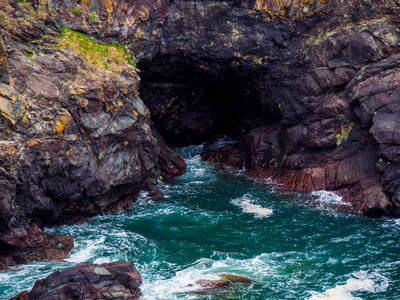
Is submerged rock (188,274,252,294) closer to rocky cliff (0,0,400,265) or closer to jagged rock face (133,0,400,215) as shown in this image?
rocky cliff (0,0,400,265)

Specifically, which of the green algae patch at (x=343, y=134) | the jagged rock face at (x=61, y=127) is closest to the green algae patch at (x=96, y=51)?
the jagged rock face at (x=61, y=127)

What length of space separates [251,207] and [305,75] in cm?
1101

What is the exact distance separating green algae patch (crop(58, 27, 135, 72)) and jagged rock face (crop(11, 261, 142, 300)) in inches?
510

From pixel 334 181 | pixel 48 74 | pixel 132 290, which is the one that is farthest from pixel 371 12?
pixel 132 290

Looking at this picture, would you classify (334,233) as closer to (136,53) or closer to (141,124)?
(141,124)

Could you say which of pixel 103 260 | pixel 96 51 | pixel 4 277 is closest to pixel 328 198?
pixel 103 260

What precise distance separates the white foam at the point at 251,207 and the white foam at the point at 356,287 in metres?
7.85

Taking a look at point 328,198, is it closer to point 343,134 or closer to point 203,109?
point 343,134

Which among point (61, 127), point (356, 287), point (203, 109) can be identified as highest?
point (203, 109)

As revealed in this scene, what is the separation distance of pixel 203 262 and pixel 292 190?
467 inches

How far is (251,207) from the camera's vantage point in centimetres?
2708

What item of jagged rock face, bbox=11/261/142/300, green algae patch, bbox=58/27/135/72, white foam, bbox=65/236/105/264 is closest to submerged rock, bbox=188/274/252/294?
jagged rock face, bbox=11/261/142/300

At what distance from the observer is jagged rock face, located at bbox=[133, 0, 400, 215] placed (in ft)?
87.6

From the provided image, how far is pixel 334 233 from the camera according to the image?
23.2m
